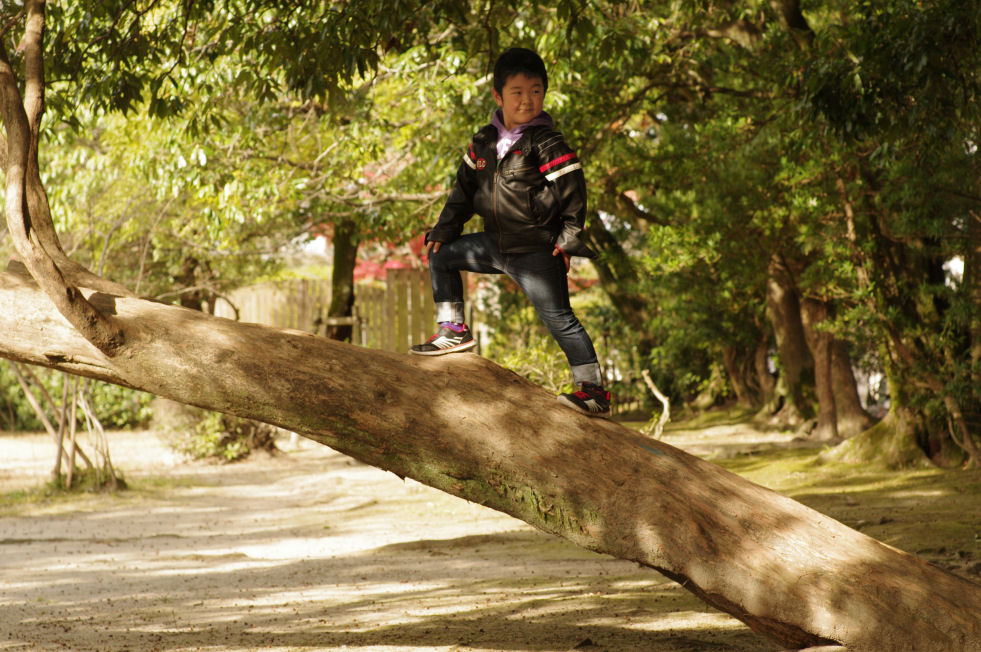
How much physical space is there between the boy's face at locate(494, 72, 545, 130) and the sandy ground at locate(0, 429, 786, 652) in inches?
107

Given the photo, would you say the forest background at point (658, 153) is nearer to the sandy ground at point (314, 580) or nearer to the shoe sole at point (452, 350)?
the shoe sole at point (452, 350)

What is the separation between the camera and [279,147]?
553 inches

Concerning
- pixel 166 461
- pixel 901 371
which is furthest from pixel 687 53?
pixel 166 461

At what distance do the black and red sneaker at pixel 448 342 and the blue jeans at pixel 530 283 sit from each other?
40 millimetres

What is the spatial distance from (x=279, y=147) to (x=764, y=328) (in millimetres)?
8757

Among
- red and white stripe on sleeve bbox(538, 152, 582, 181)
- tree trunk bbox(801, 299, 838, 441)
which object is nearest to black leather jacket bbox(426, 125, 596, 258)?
red and white stripe on sleeve bbox(538, 152, 582, 181)

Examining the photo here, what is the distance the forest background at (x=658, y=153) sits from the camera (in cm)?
654

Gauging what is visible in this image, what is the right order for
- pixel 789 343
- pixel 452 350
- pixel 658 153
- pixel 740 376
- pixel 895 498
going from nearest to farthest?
1. pixel 452 350
2. pixel 895 498
3. pixel 658 153
4. pixel 789 343
5. pixel 740 376

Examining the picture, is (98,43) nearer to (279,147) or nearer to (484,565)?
(484,565)

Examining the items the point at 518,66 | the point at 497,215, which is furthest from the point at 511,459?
the point at 518,66

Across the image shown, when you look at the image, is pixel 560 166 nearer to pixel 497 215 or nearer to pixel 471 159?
pixel 497 215

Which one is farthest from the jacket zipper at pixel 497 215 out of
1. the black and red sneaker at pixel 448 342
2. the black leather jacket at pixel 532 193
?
the black and red sneaker at pixel 448 342

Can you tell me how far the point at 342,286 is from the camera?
56.3 ft

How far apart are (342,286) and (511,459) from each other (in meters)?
13.6
